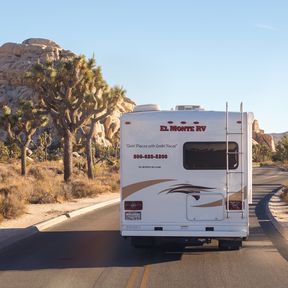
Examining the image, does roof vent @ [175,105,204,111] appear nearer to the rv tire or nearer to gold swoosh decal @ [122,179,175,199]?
gold swoosh decal @ [122,179,175,199]

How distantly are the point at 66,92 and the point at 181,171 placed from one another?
24.2 m

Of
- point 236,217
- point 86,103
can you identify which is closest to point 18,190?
point 86,103

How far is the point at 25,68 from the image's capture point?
11494cm

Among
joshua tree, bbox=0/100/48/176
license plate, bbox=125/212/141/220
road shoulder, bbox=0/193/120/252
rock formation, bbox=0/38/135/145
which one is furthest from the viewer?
rock formation, bbox=0/38/135/145

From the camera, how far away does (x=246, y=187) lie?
11727mm

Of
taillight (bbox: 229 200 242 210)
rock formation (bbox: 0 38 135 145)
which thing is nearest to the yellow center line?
taillight (bbox: 229 200 242 210)

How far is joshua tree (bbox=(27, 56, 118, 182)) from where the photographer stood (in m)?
35.0

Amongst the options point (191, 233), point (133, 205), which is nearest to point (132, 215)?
point (133, 205)

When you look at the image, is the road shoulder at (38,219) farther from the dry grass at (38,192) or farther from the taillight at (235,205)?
the taillight at (235,205)

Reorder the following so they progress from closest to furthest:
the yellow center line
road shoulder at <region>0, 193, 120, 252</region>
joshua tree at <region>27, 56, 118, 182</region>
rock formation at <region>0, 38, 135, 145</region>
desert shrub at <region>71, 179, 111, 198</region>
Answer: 1. the yellow center line
2. road shoulder at <region>0, 193, 120, 252</region>
3. desert shrub at <region>71, 179, 111, 198</region>
4. joshua tree at <region>27, 56, 118, 182</region>
5. rock formation at <region>0, 38, 135, 145</region>

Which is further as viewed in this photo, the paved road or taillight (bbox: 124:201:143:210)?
taillight (bbox: 124:201:143:210)

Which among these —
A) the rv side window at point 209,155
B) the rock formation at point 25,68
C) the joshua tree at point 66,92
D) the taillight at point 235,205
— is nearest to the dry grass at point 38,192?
the joshua tree at point 66,92

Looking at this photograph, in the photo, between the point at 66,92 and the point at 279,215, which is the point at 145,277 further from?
the point at 66,92

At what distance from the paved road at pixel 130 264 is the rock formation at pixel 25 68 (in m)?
82.9
